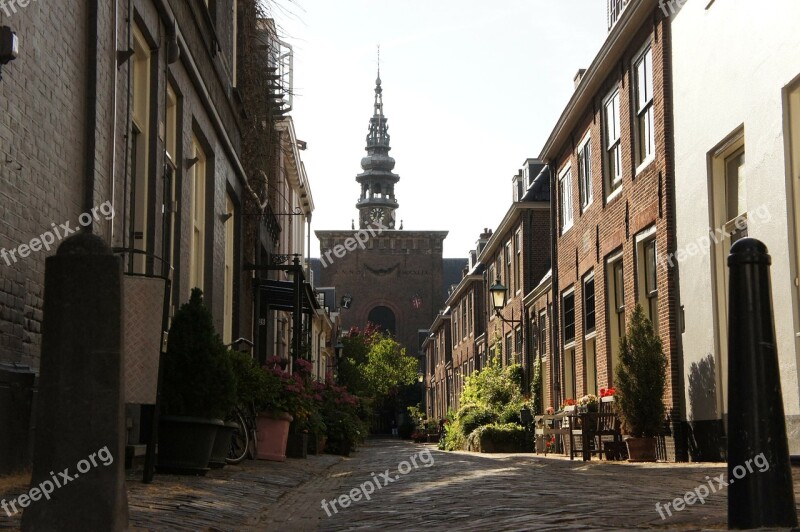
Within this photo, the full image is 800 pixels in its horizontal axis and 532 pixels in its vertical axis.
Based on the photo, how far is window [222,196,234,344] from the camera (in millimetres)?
17672

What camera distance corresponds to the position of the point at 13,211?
7031 mm

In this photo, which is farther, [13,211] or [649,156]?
[649,156]

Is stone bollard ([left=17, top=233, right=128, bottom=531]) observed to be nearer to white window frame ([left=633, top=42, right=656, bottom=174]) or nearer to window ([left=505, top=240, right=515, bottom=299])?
white window frame ([left=633, top=42, right=656, bottom=174])

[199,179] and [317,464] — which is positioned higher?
[199,179]

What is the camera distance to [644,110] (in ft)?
54.2

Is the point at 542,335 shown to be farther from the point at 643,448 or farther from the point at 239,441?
the point at 239,441

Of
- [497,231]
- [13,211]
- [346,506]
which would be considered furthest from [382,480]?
[497,231]

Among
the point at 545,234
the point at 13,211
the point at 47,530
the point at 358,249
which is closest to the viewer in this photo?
the point at 47,530

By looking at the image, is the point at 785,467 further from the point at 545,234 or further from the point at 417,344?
the point at 417,344

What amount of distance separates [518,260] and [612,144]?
42.8 feet

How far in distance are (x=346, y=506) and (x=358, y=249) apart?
6593 cm

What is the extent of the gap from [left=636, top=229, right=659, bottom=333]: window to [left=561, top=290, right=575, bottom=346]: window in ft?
19.7

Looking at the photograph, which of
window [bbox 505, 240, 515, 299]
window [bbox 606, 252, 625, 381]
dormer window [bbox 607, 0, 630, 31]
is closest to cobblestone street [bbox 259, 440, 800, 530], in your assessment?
window [bbox 606, 252, 625, 381]

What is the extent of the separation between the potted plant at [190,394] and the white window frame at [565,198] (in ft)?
47.1
